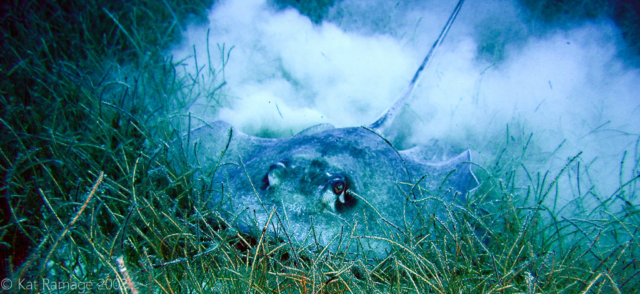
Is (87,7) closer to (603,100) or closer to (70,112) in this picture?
(70,112)

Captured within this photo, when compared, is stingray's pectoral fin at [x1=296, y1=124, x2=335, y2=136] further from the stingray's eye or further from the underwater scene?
the stingray's eye

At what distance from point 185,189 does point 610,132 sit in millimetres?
5281

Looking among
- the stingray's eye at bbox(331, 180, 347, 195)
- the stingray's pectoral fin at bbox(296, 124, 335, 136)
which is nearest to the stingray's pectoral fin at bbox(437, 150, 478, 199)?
the stingray's eye at bbox(331, 180, 347, 195)

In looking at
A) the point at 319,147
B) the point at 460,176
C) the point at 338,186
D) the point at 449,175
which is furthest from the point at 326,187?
the point at 460,176

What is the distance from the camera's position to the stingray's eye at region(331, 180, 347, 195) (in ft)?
5.74

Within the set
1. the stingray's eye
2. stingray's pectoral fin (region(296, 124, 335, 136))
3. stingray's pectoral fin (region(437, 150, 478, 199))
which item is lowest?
the stingray's eye

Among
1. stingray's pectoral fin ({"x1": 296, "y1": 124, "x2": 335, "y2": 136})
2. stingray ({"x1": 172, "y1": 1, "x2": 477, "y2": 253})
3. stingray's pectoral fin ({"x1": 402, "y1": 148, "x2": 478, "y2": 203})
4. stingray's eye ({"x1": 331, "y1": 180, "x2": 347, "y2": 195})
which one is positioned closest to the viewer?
stingray ({"x1": 172, "y1": 1, "x2": 477, "y2": 253})

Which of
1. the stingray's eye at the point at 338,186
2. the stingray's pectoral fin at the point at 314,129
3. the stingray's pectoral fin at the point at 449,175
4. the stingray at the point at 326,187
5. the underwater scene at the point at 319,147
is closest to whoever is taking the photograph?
the underwater scene at the point at 319,147

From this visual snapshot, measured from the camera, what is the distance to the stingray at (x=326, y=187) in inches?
63.5

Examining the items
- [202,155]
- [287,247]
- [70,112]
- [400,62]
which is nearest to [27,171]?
[70,112]

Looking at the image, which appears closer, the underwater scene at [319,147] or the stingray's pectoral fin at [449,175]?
the underwater scene at [319,147]

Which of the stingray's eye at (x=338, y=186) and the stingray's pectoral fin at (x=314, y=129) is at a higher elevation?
the stingray's pectoral fin at (x=314, y=129)

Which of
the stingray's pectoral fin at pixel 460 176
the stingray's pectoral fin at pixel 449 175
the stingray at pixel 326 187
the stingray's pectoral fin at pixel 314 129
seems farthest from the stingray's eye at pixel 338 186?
the stingray's pectoral fin at pixel 314 129

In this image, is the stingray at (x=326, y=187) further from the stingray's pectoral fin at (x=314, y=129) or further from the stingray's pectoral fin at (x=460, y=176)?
the stingray's pectoral fin at (x=314, y=129)
